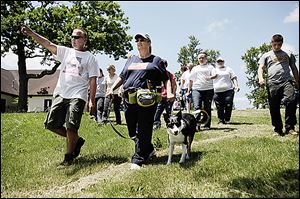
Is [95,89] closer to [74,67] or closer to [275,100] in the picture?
[74,67]

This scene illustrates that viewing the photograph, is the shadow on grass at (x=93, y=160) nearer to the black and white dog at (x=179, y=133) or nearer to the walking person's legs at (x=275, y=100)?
the black and white dog at (x=179, y=133)

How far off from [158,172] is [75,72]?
227cm

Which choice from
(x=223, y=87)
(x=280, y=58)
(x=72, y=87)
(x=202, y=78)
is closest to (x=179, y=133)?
(x=72, y=87)

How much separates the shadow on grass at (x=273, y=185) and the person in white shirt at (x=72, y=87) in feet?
9.67

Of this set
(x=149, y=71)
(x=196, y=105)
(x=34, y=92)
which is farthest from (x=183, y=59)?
(x=149, y=71)

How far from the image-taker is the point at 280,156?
526 centimetres

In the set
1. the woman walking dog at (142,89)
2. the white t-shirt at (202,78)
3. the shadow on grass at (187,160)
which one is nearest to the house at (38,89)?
the white t-shirt at (202,78)

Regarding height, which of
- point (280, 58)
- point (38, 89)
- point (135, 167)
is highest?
point (38, 89)

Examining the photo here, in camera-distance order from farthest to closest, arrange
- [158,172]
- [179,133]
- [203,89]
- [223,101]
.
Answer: [223,101] < [203,89] < [179,133] < [158,172]

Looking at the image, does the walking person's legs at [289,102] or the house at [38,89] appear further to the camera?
the house at [38,89]

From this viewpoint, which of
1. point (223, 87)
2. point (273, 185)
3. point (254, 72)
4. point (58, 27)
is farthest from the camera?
point (254, 72)

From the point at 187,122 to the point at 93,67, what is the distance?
6.26ft

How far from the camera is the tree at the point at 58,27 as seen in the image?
29656 millimetres

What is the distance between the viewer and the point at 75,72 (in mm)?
6086
